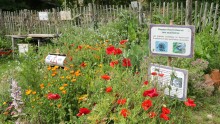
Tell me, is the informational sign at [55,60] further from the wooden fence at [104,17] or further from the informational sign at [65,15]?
the informational sign at [65,15]

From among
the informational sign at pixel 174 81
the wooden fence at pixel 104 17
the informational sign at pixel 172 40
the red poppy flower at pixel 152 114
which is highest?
the wooden fence at pixel 104 17

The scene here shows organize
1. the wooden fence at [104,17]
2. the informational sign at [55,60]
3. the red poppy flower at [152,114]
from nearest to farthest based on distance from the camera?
the red poppy flower at [152,114], the informational sign at [55,60], the wooden fence at [104,17]

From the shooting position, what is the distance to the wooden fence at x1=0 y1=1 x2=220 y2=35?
7410mm

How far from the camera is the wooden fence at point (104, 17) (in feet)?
24.3

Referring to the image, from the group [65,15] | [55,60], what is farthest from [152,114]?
[65,15]

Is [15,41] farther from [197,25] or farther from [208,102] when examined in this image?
[208,102]

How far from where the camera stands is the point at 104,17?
29.8ft

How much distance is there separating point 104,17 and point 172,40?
5932 mm

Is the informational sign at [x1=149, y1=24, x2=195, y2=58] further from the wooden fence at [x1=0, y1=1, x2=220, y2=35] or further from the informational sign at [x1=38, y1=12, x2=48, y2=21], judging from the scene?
the informational sign at [x1=38, y1=12, x2=48, y2=21]

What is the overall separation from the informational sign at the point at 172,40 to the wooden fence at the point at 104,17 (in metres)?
3.31

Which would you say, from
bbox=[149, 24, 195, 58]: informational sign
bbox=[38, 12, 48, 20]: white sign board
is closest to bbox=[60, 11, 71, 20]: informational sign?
bbox=[38, 12, 48, 20]: white sign board

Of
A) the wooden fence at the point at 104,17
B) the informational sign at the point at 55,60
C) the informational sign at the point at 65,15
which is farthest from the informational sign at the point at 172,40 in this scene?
the informational sign at the point at 65,15

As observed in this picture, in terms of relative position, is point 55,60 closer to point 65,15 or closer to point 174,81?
point 174,81

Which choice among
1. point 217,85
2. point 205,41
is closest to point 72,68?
point 217,85
